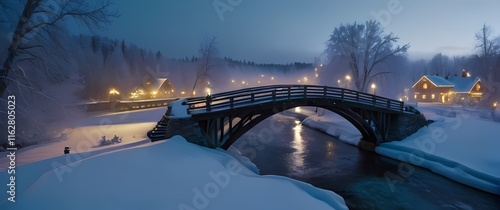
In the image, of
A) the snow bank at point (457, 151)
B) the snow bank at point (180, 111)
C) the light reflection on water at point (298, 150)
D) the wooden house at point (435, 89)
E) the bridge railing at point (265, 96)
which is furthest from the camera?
the wooden house at point (435, 89)

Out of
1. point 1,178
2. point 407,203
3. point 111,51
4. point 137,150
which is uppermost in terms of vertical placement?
point 111,51

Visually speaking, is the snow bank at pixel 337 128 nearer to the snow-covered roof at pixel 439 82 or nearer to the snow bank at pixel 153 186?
the snow bank at pixel 153 186

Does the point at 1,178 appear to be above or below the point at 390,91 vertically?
below

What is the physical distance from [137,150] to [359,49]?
1458 inches

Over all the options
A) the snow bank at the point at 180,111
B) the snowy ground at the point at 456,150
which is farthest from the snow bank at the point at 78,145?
the snowy ground at the point at 456,150

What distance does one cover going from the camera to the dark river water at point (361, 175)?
1266 centimetres

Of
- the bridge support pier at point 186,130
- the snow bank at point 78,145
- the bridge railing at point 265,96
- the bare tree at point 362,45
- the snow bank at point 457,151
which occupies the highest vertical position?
the bare tree at point 362,45

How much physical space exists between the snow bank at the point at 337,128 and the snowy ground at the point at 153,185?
16136 mm

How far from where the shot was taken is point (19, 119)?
1378cm

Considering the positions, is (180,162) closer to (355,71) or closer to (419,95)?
(355,71)

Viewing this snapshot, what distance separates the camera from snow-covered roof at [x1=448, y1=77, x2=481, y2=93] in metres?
47.5

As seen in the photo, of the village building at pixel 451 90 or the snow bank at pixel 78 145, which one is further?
the village building at pixel 451 90

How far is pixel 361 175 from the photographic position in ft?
53.6

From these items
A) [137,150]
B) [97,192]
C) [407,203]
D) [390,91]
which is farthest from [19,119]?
[390,91]
